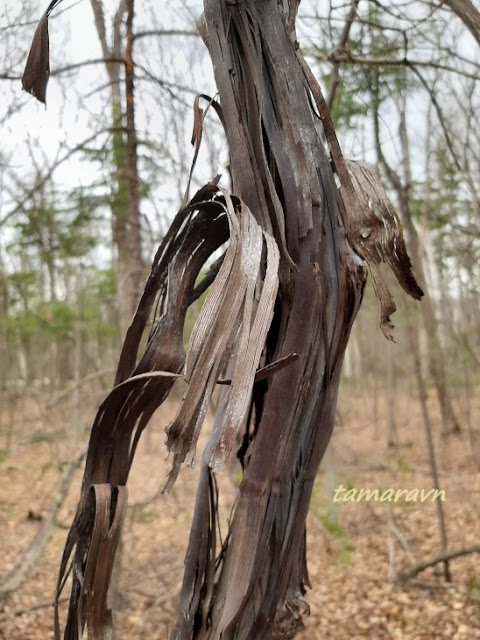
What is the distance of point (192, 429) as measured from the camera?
36.1 inches

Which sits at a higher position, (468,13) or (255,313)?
(468,13)

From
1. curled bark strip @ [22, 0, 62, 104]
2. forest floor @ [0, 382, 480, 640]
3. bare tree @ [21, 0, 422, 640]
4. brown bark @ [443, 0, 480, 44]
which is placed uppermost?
brown bark @ [443, 0, 480, 44]

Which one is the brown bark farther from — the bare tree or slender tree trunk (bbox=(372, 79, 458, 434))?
slender tree trunk (bbox=(372, 79, 458, 434))

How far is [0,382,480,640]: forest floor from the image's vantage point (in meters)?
4.16

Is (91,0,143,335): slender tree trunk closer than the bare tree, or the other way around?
the bare tree

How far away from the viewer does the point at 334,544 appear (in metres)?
5.89

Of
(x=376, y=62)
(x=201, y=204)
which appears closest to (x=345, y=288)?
(x=201, y=204)

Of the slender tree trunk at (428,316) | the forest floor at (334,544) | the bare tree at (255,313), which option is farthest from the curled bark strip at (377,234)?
the slender tree trunk at (428,316)

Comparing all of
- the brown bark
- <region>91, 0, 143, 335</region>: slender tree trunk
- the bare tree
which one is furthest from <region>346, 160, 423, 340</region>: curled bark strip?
<region>91, 0, 143, 335</region>: slender tree trunk

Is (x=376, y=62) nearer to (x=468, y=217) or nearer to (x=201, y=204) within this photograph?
(x=201, y=204)

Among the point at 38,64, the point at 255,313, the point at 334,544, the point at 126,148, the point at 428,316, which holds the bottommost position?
the point at 334,544

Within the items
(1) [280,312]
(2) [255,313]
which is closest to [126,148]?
(1) [280,312]

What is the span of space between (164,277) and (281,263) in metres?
0.29

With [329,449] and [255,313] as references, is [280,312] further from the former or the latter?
[329,449]
